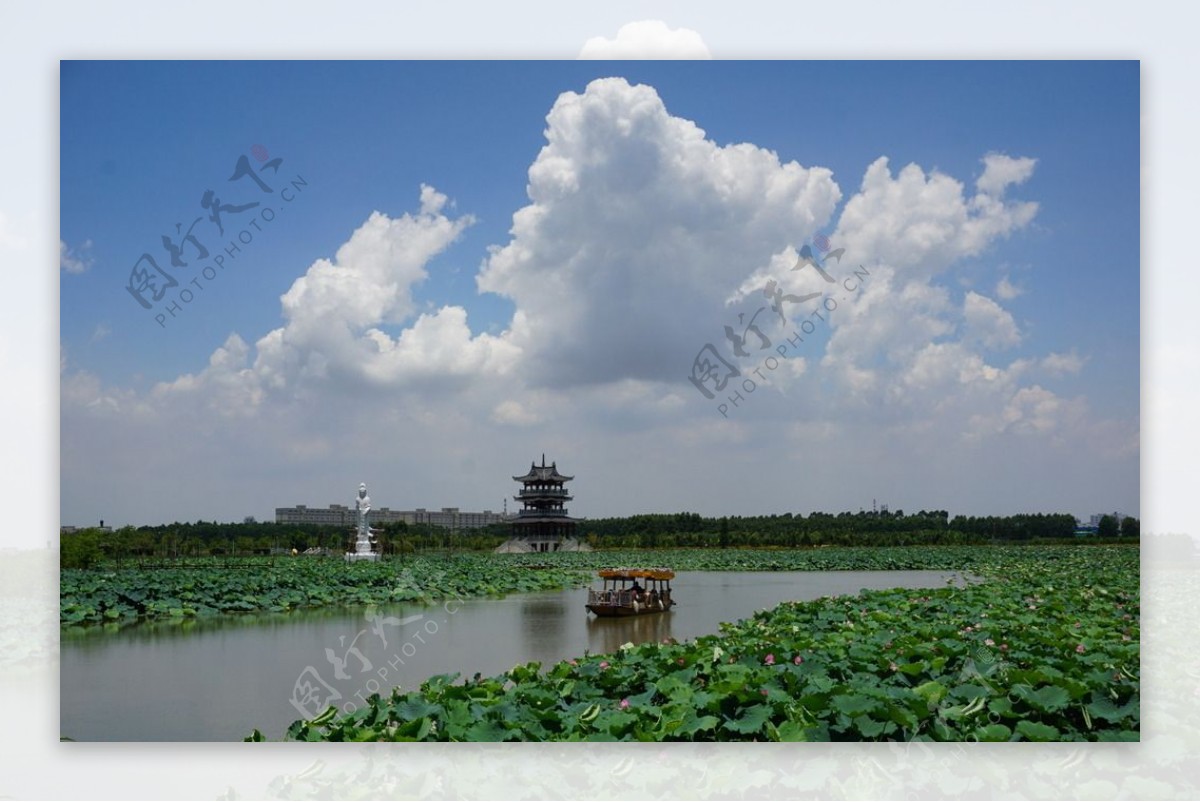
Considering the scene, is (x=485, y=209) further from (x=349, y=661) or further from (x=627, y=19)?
(x=349, y=661)

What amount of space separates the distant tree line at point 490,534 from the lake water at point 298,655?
0.62 meters

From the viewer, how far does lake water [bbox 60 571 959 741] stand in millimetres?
4273

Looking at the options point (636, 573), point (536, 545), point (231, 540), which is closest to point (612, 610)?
point (636, 573)

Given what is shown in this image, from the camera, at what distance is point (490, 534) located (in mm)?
12383

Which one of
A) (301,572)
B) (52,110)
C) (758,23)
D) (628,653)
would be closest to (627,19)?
(758,23)

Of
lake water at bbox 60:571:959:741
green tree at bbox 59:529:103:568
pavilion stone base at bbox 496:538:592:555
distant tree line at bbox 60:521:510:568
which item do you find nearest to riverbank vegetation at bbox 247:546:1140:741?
lake water at bbox 60:571:959:741

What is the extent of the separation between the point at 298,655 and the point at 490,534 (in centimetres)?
629

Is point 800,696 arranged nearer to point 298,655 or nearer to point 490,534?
point 298,655

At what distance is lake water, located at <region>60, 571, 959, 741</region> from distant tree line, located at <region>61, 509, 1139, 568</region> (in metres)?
0.62

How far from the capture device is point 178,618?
8.53 meters

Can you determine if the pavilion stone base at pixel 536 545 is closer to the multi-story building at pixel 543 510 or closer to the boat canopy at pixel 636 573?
the multi-story building at pixel 543 510

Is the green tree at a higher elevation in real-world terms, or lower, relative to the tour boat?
higher

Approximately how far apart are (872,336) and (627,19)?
1.99 metres

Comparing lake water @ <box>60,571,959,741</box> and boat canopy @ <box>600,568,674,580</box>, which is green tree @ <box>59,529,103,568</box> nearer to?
lake water @ <box>60,571,959,741</box>
